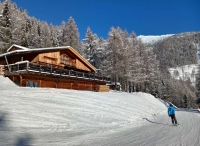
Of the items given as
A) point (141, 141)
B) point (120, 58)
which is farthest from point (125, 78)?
point (141, 141)

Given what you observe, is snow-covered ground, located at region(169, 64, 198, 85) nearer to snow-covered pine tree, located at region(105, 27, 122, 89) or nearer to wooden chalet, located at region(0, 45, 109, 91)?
snow-covered pine tree, located at region(105, 27, 122, 89)

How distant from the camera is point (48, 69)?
2341 cm

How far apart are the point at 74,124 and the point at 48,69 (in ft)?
37.6

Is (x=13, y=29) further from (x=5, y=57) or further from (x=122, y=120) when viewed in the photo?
(x=122, y=120)

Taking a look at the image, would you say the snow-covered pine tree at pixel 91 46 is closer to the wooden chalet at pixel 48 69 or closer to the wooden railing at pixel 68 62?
the wooden chalet at pixel 48 69

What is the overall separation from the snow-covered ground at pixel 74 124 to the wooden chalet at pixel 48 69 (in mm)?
Answer: 2109

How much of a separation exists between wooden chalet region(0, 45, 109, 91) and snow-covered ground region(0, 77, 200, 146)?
211 centimetres

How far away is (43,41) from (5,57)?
28.5 m

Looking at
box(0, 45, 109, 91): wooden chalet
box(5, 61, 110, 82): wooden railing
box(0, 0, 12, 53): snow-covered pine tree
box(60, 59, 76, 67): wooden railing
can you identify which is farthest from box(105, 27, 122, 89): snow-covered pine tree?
box(0, 0, 12, 53): snow-covered pine tree

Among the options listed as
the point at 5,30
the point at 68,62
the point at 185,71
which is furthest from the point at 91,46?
the point at 185,71

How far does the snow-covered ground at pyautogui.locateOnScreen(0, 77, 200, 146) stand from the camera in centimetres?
979

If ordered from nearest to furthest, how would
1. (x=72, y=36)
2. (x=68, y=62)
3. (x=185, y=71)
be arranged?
(x=68, y=62) → (x=72, y=36) → (x=185, y=71)

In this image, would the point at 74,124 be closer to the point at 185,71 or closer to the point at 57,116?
the point at 57,116

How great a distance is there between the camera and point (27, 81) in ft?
73.7
